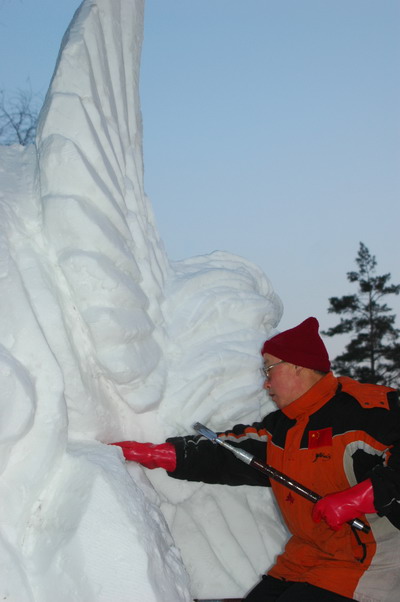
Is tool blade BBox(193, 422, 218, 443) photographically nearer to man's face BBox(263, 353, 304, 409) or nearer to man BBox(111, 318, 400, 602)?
man BBox(111, 318, 400, 602)

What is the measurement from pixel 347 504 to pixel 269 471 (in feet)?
1.03

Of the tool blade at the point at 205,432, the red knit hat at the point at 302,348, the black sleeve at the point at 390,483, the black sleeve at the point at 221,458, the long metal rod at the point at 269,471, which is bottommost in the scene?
the black sleeve at the point at 221,458

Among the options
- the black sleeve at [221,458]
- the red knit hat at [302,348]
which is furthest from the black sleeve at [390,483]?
the black sleeve at [221,458]

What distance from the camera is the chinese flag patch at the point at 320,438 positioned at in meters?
2.21

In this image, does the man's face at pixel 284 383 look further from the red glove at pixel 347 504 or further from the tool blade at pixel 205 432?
the red glove at pixel 347 504

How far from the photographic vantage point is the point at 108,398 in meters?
2.29

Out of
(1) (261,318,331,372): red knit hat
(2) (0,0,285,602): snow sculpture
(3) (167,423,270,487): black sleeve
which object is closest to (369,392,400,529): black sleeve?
(1) (261,318,331,372): red knit hat

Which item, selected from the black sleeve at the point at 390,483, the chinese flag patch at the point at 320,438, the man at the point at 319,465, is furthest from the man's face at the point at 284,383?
the black sleeve at the point at 390,483

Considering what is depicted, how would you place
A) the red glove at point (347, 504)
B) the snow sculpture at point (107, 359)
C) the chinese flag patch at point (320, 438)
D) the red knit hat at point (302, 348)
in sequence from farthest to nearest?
1. the red knit hat at point (302, 348)
2. the chinese flag patch at point (320, 438)
3. the red glove at point (347, 504)
4. the snow sculpture at point (107, 359)

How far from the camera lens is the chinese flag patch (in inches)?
86.9

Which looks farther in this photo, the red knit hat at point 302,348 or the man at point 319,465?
the red knit hat at point 302,348

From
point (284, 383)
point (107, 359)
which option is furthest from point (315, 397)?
point (107, 359)

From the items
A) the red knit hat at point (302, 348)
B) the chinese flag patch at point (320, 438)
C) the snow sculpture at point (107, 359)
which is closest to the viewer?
the snow sculpture at point (107, 359)

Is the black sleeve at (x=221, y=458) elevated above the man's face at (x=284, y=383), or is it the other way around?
the man's face at (x=284, y=383)
